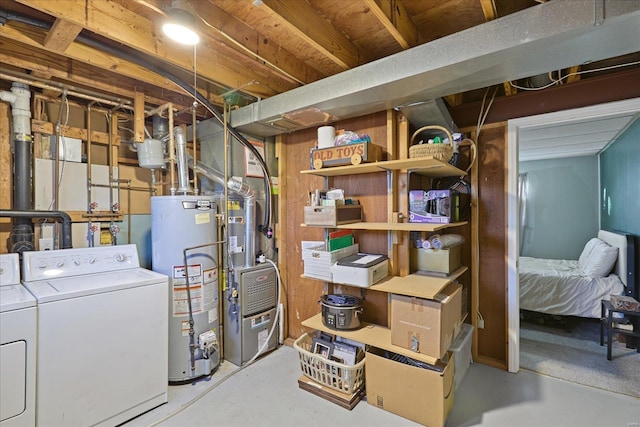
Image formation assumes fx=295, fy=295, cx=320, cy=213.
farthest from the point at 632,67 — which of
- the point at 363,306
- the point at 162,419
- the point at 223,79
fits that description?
the point at 162,419

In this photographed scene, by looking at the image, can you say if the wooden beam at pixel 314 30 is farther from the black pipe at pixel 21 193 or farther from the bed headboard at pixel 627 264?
the bed headboard at pixel 627 264

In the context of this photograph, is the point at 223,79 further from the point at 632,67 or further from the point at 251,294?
the point at 632,67

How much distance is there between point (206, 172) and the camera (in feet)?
9.11

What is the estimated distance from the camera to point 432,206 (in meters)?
2.12

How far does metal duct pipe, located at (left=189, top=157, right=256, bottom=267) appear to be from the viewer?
2.77 m

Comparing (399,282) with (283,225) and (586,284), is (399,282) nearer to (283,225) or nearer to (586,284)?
(283,225)

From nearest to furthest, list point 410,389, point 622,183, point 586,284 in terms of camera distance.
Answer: point 410,389, point 586,284, point 622,183

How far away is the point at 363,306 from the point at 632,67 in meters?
2.68

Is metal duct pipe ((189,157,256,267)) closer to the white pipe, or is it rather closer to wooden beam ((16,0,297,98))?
wooden beam ((16,0,297,98))

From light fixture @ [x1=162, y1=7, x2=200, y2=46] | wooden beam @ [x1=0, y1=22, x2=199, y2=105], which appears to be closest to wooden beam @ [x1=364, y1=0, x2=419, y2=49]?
light fixture @ [x1=162, y1=7, x2=200, y2=46]

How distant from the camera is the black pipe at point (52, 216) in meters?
2.05

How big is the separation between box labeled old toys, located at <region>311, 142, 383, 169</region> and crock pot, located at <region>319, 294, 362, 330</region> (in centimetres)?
105

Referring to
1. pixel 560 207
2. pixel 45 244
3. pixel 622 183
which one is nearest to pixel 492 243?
pixel 622 183

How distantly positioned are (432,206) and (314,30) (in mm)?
1392
